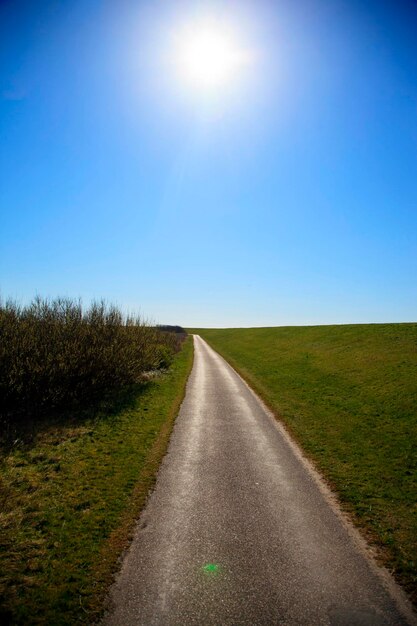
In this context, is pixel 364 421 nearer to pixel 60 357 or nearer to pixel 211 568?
pixel 211 568

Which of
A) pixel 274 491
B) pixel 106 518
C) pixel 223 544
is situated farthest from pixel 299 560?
pixel 106 518

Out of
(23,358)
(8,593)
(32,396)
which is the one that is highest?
(23,358)

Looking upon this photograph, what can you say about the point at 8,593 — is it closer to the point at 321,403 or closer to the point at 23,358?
the point at 23,358

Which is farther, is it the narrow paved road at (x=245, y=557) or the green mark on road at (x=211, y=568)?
the green mark on road at (x=211, y=568)

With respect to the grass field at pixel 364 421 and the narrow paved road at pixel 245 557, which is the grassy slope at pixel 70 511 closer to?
the narrow paved road at pixel 245 557

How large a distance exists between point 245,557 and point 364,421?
12.5 metres

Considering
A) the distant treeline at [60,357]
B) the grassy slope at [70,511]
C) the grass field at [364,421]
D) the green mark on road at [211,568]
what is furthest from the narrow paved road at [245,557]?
the distant treeline at [60,357]

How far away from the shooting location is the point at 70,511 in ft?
29.1

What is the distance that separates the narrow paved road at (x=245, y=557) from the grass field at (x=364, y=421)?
3.06 feet

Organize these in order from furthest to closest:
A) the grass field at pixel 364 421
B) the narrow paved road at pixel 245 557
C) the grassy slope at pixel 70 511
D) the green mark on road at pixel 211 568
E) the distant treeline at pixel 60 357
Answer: the distant treeline at pixel 60 357 → the grass field at pixel 364 421 → the green mark on road at pixel 211 568 → the grassy slope at pixel 70 511 → the narrow paved road at pixel 245 557

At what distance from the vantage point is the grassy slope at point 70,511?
6016 mm

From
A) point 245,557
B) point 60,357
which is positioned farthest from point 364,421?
point 60,357

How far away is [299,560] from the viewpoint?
23.0 feet

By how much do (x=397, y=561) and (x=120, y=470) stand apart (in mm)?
8549
